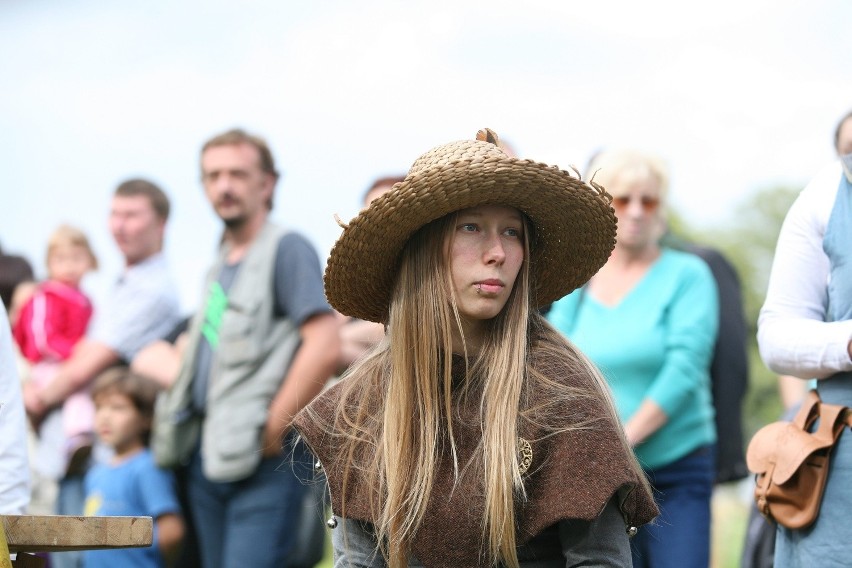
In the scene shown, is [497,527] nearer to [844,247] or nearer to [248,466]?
[844,247]

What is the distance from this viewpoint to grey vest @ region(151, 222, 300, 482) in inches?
231

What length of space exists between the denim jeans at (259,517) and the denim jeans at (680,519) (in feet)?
5.27

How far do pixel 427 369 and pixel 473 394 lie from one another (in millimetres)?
126

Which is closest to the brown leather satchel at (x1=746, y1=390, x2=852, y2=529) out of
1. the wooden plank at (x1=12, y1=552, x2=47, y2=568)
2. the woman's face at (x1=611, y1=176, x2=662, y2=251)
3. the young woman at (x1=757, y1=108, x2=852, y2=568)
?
the young woman at (x1=757, y1=108, x2=852, y2=568)

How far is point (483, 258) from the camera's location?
3186 mm

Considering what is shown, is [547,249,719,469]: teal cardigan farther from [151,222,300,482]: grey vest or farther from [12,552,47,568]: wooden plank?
[12,552,47,568]: wooden plank

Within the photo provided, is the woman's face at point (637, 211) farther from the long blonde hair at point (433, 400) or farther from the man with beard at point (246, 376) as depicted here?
the long blonde hair at point (433, 400)

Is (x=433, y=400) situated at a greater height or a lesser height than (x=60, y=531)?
greater

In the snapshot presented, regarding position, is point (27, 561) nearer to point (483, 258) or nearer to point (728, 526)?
point (483, 258)

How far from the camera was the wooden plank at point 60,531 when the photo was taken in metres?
3.08

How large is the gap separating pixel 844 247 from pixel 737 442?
8.17 feet

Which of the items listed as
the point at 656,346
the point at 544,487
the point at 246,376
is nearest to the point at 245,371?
the point at 246,376

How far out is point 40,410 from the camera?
7.57 meters

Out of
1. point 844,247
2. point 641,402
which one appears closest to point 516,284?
point 844,247
